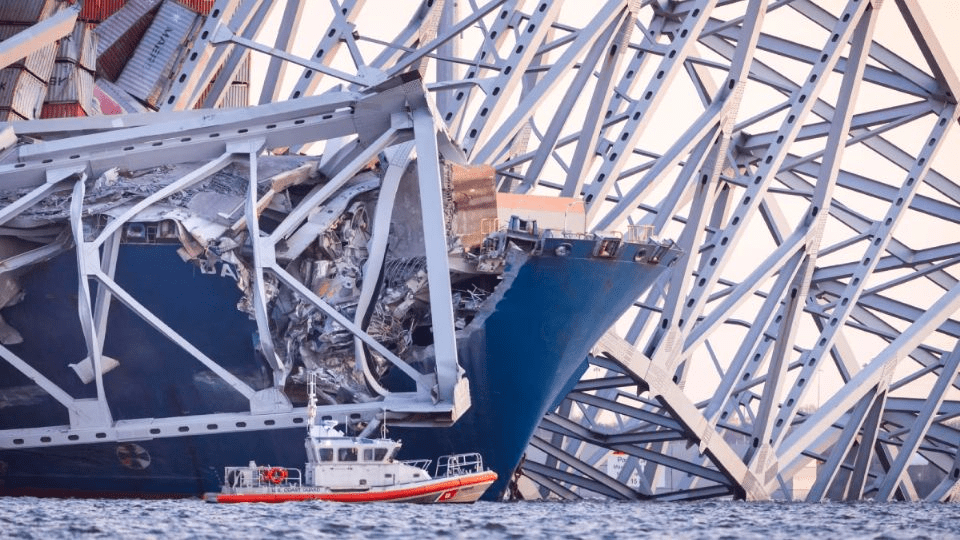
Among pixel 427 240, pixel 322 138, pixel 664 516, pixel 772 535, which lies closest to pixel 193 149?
pixel 322 138

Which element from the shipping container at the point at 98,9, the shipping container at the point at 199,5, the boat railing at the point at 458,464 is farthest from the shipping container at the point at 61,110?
the boat railing at the point at 458,464

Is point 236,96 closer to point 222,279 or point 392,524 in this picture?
point 222,279

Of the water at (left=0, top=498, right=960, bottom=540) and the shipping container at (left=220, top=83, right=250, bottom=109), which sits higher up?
the shipping container at (left=220, top=83, right=250, bottom=109)

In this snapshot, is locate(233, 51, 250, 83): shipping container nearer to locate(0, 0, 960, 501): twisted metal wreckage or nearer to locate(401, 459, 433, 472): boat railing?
locate(0, 0, 960, 501): twisted metal wreckage

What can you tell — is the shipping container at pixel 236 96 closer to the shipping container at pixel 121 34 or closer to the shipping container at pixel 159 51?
the shipping container at pixel 159 51

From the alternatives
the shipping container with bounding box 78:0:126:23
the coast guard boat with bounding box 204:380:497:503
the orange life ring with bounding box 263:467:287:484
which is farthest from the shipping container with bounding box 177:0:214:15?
the orange life ring with bounding box 263:467:287:484

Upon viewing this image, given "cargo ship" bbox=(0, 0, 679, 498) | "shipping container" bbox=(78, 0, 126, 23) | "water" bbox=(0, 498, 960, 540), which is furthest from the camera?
"shipping container" bbox=(78, 0, 126, 23)

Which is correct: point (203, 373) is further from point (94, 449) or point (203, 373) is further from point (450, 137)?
point (450, 137)
